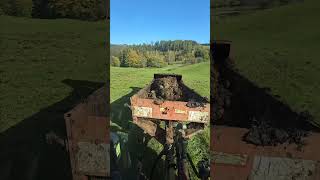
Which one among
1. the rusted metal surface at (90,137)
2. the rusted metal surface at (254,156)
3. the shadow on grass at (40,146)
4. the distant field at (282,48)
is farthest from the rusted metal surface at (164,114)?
the distant field at (282,48)

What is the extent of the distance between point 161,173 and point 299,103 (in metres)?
2.08

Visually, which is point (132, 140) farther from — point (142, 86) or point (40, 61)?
point (40, 61)

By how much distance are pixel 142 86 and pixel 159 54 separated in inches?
19.9

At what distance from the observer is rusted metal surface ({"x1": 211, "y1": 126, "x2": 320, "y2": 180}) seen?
570 centimetres

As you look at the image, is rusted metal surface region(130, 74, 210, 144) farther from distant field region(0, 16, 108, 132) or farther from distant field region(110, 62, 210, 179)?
distant field region(0, 16, 108, 132)

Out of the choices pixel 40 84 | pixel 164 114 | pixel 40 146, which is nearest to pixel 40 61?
pixel 40 84

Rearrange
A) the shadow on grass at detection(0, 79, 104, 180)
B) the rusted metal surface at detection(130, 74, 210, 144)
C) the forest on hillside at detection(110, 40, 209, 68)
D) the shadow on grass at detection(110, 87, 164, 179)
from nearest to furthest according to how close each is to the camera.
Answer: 1. the forest on hillside at detection(110, 40, 209, 68)
2. the rusted metal surface at detection(130, 74, 210, 144)
3. the shadow on grass at detection(0, 79, 104, 180)
4. the shadow on grass at detection(110, 87, 164, 179)

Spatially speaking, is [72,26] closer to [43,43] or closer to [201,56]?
[43,43]

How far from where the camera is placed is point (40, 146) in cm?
660

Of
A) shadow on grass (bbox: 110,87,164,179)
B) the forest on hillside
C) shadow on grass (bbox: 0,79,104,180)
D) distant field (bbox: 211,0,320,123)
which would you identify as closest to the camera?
distant field (bbox: 211,0,320,123)

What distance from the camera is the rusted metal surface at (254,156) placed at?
18.7ft

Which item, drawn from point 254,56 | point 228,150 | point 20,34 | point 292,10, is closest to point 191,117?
point 228,150

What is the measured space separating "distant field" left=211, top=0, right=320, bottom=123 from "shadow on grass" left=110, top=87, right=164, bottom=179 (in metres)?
1.60

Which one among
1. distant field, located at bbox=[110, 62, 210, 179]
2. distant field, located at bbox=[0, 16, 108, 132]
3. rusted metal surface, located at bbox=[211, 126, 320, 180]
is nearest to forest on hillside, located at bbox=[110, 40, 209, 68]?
distant field, located at bbox=[110, 62, 210, 179]
